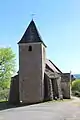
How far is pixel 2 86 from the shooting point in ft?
212

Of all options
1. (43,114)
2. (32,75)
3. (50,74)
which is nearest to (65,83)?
(50,74)

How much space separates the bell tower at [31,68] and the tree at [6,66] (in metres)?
17.8

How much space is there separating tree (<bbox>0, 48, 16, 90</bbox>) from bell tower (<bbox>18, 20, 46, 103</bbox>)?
17788mm

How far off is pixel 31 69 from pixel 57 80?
5881mm

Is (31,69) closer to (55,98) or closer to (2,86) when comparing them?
(55,98)

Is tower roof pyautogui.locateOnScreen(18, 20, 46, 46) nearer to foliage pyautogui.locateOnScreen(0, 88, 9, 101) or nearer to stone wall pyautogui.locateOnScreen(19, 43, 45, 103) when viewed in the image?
stone wall pyautogui.locateOnScreen(19, 43, 45, 103)

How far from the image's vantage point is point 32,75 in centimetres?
4622

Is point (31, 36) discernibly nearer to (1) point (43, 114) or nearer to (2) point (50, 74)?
(2) point (50, 74)

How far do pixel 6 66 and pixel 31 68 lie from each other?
19.5 meters

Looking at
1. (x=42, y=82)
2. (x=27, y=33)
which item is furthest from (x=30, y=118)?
(x=27, y=33)

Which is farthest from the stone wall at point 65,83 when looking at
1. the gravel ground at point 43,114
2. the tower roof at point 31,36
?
the gravel ground at point 43,114

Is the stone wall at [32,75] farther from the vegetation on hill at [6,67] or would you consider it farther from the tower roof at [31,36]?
the vegetation on hill at [6,67]

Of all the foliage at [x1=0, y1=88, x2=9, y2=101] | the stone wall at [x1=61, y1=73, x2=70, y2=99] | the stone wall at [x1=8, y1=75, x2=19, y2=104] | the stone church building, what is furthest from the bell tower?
the foliage at [x1=0, y1=88, x2=9, y2=101]

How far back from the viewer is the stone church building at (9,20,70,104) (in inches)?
1812
